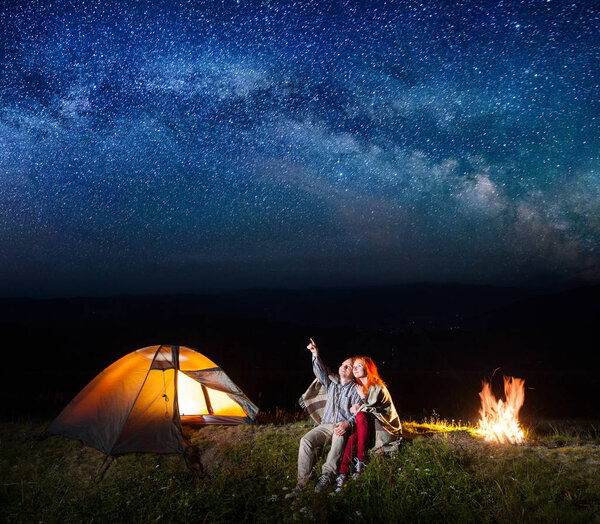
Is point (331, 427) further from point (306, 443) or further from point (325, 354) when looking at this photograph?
point (325, 354)

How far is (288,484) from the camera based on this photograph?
223 inches

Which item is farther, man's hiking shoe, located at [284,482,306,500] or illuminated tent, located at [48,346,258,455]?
illuminated tent, located at [48,346,258,455]

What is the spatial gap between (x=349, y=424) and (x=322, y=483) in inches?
33.2

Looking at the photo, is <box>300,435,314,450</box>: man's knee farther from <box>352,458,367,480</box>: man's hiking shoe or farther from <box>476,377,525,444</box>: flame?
<box>476,377,525,444</box>: flame

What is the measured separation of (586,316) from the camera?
65.6 metres

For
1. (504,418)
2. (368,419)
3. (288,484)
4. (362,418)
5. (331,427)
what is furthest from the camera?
(504,418)

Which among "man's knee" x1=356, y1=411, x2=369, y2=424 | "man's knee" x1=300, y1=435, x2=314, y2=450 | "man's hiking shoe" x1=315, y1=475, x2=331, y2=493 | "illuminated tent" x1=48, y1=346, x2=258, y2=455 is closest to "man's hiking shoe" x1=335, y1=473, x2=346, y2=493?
"man's hiking shoe" x1=315, y1=475, x2=331, y2=493

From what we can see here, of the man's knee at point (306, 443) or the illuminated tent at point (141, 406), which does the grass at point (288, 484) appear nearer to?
the illuminated tent at point (141, 406)

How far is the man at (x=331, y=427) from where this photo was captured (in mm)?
5461

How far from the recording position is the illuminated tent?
7047 mm

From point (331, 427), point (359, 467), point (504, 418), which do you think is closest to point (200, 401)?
point (331, 427)

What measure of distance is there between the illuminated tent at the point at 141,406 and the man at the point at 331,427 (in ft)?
8.00

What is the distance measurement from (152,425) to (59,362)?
31510 millimetres

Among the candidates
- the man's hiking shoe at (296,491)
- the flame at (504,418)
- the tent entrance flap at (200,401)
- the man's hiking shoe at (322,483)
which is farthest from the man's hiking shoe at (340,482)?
the tent entrance flap at (200,401)
